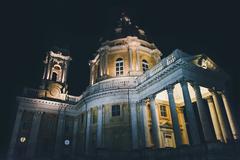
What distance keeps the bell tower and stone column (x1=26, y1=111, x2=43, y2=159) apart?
345 cm

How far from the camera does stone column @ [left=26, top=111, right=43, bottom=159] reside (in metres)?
24.5

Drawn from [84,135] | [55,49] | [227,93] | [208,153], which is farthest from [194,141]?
[55,49]

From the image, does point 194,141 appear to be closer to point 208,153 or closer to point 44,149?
point 208,153

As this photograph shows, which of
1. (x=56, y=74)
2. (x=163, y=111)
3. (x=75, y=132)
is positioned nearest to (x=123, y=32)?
(x=56, y=74)

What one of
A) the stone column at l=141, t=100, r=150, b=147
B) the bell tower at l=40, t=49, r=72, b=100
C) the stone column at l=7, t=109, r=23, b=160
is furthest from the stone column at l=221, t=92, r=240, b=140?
the stone column at l=7, t=109, r=23, b=160

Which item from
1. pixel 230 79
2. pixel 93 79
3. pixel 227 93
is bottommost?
pixel 227 93

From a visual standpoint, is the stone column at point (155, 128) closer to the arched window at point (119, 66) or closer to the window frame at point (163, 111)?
the window frame at point (163, 111)

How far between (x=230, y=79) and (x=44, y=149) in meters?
23.7

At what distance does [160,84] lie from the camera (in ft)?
64.9

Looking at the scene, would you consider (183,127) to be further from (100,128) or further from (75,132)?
(75,132)

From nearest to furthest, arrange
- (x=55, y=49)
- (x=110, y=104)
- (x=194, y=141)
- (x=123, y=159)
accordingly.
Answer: (x=194, y=141), (x=123, y=159), (x=110, y=104), (x=55, y=49)

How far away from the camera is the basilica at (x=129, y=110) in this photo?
16.8 m

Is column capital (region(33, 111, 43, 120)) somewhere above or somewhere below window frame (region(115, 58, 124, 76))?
below

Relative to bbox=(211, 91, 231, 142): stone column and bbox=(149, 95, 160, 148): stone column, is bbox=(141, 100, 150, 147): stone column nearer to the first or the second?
bbox=(149, 95, 160, 148): stone column
